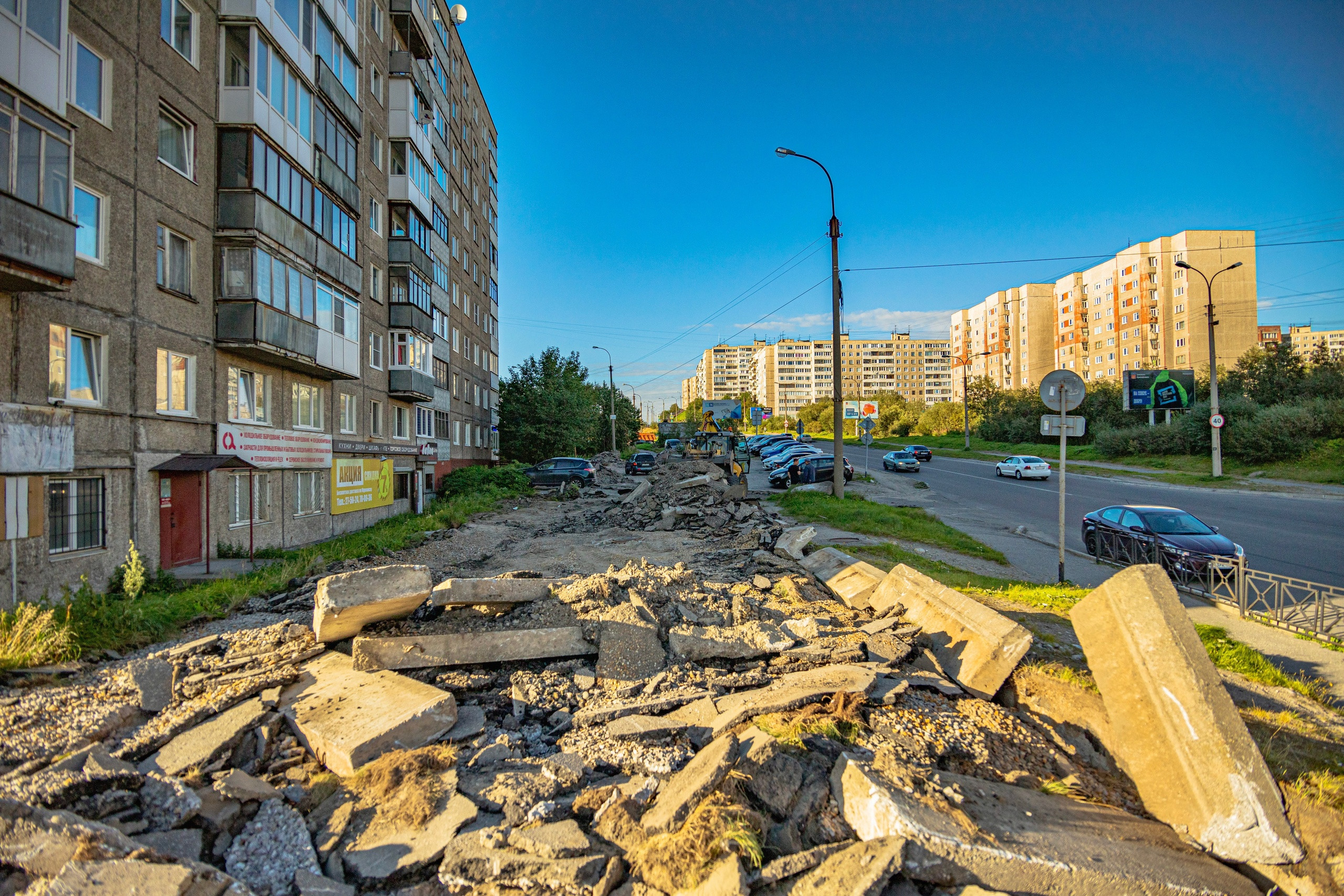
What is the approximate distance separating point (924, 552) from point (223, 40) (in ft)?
64.7

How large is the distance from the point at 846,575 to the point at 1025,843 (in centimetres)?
573

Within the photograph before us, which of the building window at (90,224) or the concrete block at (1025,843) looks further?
the building window at (90,224)

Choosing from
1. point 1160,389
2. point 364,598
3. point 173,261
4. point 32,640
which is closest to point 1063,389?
point 364,598

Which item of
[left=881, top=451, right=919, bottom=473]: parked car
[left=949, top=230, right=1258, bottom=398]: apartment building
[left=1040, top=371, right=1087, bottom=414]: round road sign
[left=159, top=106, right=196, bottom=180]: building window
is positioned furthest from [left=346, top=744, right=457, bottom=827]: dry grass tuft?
[left=949, top=230, right=1258, bottom=398]: apartment building

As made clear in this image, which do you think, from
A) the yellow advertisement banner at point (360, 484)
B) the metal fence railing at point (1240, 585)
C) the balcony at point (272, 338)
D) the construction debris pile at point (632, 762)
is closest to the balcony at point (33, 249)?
the balcony at point (272, 338)

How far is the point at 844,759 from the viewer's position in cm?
366

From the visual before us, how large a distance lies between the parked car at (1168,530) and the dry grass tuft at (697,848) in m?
10.8

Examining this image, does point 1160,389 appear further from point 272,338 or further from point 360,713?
point 360,713

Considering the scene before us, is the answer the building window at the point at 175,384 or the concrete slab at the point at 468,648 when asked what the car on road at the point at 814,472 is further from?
the concrete slab at the point at 468,648

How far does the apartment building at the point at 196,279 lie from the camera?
925cm

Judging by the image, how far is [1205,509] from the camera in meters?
21.2

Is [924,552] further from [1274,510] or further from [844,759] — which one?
[1274,510]

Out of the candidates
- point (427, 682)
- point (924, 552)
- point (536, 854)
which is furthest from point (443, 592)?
point (924, 552)

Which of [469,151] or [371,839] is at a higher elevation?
[469,151]
